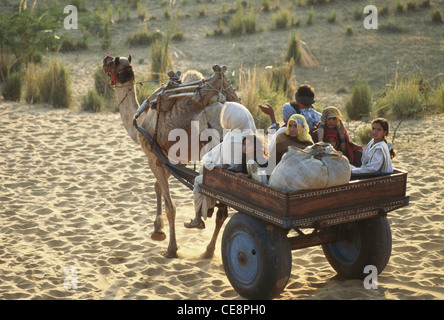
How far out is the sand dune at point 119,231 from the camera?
17.0 feet

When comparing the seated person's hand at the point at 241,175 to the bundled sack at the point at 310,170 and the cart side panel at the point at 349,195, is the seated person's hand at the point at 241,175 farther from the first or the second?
the cart side panel at the point at 349,195

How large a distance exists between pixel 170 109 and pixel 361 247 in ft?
7.72

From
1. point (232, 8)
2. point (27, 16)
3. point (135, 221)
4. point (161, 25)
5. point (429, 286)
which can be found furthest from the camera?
point (232, 8)

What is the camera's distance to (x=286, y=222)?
407 cm

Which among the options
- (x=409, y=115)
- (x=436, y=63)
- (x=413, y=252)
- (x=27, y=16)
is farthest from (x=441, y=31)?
(x=413, y=252)

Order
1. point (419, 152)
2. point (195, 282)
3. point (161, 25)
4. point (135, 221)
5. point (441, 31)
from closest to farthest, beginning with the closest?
point (195, 282)
point (135, 221)
point (419, 152)
point (441, 31)
point (161, 25)

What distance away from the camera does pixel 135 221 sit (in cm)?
705

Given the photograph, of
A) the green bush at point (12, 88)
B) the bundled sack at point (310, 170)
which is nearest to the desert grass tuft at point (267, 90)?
the green bush at point (12, 88)

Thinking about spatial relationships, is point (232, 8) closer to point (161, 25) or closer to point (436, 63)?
point (161, 25)

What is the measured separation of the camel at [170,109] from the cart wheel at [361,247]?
47.0 inches

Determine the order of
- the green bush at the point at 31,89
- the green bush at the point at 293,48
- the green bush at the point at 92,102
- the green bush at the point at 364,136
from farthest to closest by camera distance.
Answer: the green bush at the point at 293,48
the green bush at the point at 31,89
the green bush at the point at 92,102
the green bush at the point at 364,136

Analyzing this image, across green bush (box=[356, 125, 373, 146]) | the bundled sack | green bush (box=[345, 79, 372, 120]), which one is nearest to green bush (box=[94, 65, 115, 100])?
green bush (box=[345, 79, 372, 120])

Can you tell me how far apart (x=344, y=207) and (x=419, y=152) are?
5450mm

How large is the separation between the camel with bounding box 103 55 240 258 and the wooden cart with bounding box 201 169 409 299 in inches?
41.1
